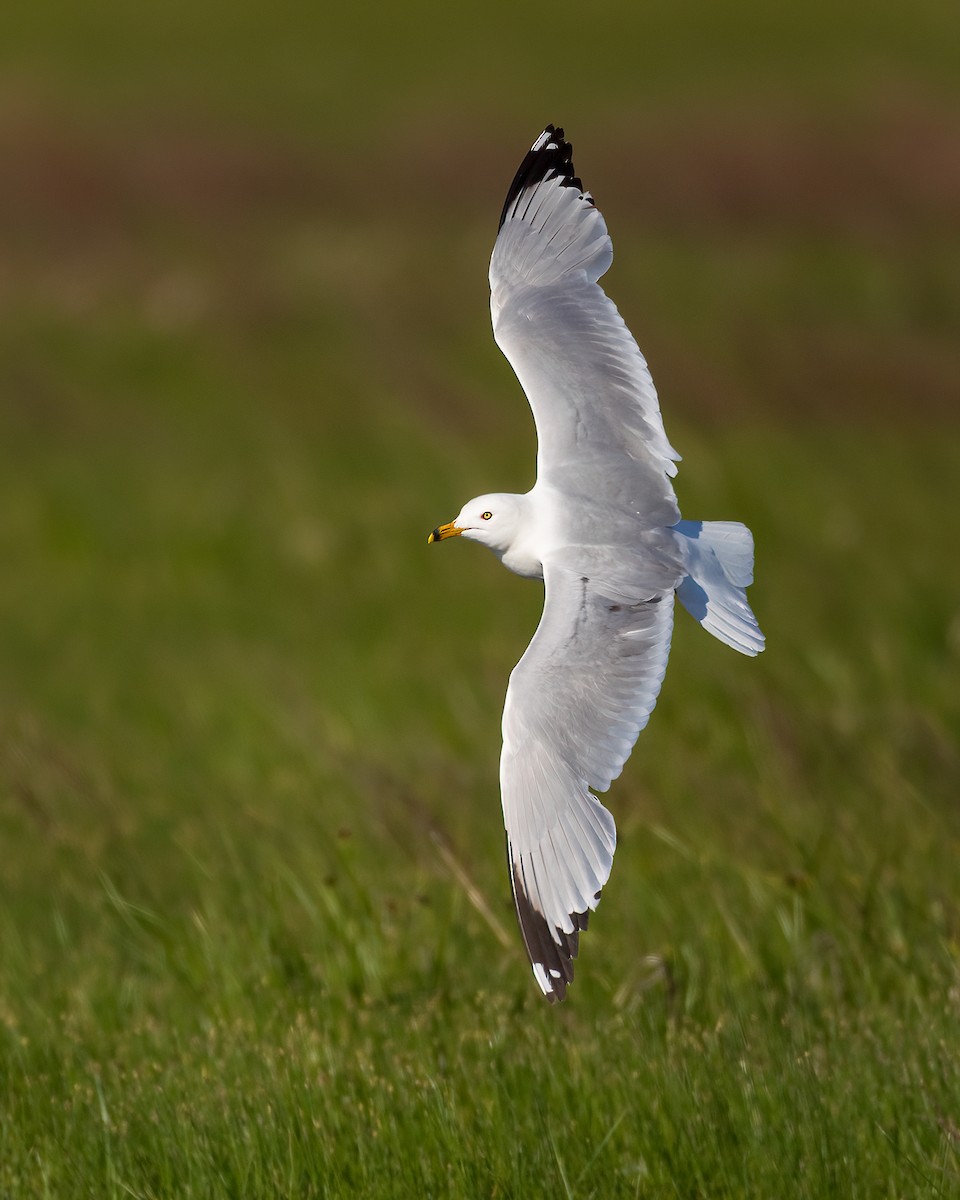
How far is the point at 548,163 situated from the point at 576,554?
2.60 ft

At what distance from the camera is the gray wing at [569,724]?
3.22 m

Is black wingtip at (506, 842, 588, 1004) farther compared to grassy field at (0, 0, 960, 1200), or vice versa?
grassy field at (0, 0, 960, 1200)

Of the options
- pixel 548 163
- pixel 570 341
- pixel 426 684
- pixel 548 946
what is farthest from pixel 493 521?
pixel 426 684

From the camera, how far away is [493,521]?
356 centimetres

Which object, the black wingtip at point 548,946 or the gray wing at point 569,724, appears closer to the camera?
the black wingtip at point 548,946

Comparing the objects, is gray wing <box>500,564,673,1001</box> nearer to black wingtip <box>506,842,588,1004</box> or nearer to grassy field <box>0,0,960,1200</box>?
black wingtip <box>506,842,588,1004</box>

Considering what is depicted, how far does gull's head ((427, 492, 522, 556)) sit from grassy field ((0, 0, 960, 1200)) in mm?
812

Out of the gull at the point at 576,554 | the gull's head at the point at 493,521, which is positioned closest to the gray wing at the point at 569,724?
the gull at the point at 576,554

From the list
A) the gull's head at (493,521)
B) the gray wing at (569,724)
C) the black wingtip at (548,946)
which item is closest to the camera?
the black wingtip at (548,946)

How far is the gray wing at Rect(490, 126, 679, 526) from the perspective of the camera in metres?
3.64

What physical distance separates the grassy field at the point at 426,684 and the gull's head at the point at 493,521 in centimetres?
81

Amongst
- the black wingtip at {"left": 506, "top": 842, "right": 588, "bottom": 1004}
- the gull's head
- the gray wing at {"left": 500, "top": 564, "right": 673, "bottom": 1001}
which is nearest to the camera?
the black wingtip at {"left": 506, "top": 842, "right": 588, "bottom": 1004}

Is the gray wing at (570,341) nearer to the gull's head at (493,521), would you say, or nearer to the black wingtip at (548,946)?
the gull's head at (493,521)

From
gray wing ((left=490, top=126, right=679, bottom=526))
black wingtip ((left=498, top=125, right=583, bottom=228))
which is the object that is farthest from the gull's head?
black wingtip ((left=498, top=125, right=583, bottom=228))
